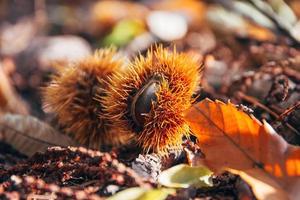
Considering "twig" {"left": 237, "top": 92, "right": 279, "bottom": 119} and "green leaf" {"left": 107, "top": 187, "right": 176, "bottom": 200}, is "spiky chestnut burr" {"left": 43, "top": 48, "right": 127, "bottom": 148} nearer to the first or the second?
"twig" {"left": 237, "top": 92, "right": 279, "bottom": 119}

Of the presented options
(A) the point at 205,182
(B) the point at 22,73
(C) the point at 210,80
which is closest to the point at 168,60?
(A) the point at 205,182

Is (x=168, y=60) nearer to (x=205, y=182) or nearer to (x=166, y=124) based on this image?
(x=166, y=124)

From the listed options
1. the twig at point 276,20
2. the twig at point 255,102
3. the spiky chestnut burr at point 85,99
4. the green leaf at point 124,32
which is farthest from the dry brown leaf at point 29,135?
the green leaf at point 124,32

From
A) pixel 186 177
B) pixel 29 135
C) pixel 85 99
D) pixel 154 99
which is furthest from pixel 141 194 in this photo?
pixel 29 135

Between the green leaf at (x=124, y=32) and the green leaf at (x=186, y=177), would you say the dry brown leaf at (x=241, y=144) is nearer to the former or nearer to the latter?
the green leaf at (x=186, y=177)

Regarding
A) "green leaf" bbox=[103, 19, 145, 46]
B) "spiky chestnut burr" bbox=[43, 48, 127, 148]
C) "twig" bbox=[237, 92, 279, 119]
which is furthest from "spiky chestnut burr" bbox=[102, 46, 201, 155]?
"green leaf" bbox=[103, 19, 145, 46]
